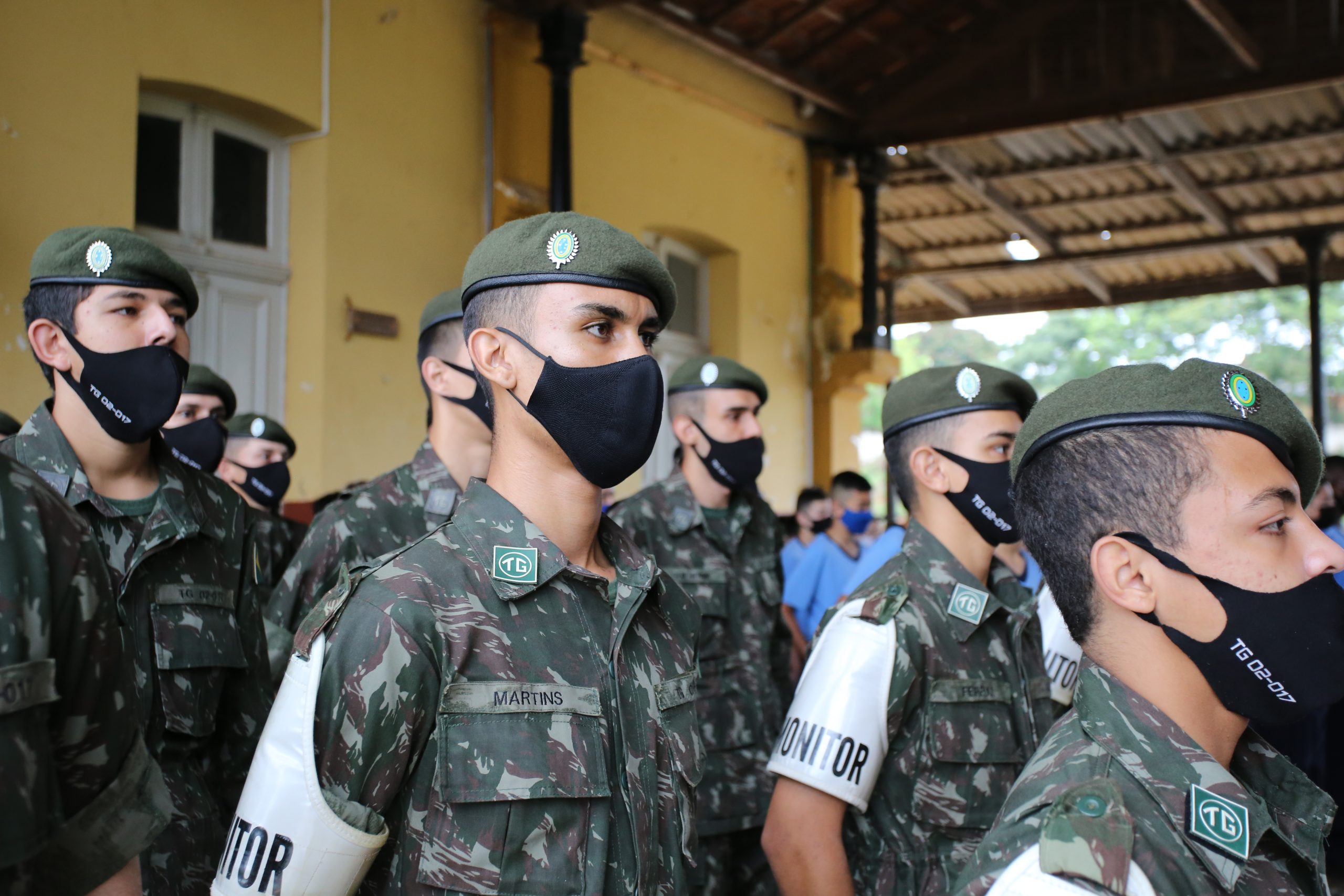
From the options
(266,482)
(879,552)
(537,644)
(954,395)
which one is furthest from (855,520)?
(537,644)

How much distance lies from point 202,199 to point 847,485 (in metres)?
4.57

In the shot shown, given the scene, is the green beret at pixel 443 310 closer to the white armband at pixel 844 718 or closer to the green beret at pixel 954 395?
the green beret at pixel 954 395

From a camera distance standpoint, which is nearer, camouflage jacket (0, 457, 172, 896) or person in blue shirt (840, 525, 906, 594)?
camouflage jacket (0, 457, 172, 896)

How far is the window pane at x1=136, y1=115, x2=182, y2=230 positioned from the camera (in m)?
5.71

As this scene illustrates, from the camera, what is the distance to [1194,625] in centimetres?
142

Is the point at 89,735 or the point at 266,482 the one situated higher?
the point at 266,482

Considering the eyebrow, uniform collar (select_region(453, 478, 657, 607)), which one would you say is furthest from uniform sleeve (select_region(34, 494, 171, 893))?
the eyebrow

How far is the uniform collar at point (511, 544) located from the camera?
1572 millimetres

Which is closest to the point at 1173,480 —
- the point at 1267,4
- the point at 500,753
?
the point at 500,753

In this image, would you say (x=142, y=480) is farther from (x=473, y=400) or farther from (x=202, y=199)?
(x=202, y=199)

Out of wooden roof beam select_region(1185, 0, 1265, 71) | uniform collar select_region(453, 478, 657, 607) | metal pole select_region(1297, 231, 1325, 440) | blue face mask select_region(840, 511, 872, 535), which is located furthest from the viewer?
metal pole select_region(1297, 231, 1325, 440)

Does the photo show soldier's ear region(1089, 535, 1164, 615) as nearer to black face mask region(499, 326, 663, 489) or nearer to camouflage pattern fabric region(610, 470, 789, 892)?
black face mask region(499, 326, 663, 489)

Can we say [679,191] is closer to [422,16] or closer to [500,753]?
[422,16]

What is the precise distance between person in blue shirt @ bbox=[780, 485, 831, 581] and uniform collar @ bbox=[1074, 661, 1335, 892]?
211 inches
